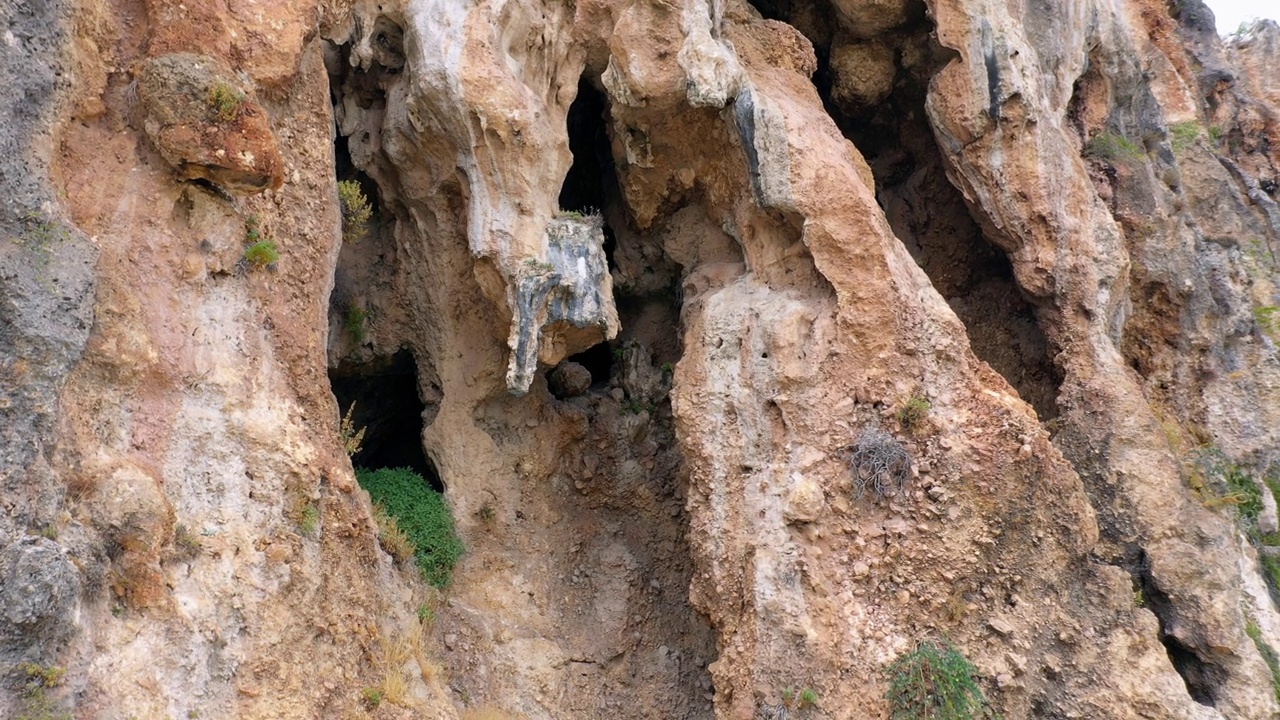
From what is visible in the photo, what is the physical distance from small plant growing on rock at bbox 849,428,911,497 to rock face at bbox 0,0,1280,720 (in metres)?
0.04

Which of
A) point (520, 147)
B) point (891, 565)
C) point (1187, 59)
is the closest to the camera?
point (891, 565)

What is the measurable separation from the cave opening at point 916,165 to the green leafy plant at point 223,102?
25.3 feet

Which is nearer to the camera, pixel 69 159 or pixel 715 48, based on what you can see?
pixel 69 159

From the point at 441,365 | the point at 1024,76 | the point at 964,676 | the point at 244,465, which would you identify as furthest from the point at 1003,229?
the point at 244,465

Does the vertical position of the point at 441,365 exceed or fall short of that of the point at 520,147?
it falls short

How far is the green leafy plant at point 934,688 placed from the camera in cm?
599

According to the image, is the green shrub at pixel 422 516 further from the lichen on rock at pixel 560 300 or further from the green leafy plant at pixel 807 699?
the green leafy plant at pixel 807 699

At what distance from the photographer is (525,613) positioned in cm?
819

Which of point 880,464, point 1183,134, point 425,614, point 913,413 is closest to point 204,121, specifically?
point 425,614

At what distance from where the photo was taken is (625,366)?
9.88 metres

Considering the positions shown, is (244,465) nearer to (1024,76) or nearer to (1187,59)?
(1024,76)

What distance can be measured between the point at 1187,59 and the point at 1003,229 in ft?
29.0

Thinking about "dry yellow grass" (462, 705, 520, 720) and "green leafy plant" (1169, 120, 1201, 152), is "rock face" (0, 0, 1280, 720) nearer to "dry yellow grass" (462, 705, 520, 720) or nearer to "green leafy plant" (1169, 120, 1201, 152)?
"dry yellow grass" (462, 705, 520, 720)

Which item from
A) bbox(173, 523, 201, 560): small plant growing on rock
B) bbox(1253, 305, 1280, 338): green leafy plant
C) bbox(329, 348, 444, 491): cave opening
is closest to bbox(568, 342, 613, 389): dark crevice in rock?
bbox(329, 348, 444, 491): cave opening
